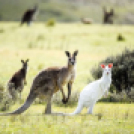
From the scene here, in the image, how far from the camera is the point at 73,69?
34.5 ft

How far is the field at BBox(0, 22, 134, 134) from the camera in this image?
867 centimetres

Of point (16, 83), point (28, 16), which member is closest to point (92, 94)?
point (16, 83)

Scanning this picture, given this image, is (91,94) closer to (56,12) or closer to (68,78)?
(68,78)

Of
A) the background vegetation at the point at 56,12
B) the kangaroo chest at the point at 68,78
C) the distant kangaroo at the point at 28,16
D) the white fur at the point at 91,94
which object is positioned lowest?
the white fur at the point at 91,94

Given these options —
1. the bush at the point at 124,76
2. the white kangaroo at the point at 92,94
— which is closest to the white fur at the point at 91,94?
the white kangaroo at the point at 92,94

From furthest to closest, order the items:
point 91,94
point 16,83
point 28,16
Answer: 1. point 28,16
2. point 16,83
3. point 91,94

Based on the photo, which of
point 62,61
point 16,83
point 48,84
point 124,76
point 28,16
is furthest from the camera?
point 28,16

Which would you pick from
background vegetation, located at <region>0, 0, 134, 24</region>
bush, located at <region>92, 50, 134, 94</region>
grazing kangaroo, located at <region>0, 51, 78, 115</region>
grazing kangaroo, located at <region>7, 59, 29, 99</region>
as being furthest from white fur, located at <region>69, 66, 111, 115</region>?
background vegetation, located at <region>0, 0, 134, 24</region>

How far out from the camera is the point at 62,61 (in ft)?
72.2

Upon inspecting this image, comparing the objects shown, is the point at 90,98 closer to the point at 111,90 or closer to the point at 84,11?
Result: the point at 111,90

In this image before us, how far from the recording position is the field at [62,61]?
8672 millimetres

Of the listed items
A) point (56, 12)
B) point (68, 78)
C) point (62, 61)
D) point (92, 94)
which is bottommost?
point (92, 94)

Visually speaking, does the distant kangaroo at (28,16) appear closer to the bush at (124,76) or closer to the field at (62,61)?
the field at (62,61)

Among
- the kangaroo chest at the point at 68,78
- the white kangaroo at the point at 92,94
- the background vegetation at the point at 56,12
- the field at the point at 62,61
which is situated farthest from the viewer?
the background vegetation at the point at 56,12
